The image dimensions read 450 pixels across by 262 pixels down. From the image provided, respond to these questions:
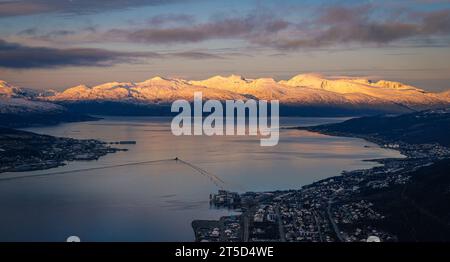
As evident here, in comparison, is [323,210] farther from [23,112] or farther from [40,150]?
[23,112]

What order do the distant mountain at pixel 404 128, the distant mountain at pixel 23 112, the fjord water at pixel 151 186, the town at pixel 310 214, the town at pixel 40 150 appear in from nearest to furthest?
the town at pixel 310 214 → the fjord water at pixel 151 186 → the town at pixel 40 150 → the distant mountain at pixel 404 128 → the distant mountain at pixel 23 112

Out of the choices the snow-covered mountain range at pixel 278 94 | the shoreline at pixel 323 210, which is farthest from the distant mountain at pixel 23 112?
the shoreline at pixel 323 210

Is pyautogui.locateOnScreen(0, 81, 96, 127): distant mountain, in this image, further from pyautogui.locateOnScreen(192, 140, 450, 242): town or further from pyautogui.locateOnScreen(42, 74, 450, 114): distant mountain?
pyautogui.locateOnScreen(192, 140, 450, 242): town

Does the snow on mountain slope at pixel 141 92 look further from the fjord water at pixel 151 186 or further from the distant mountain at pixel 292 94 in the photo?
the fjord water at pixel 151 186

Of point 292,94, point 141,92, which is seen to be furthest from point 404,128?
point 141,92

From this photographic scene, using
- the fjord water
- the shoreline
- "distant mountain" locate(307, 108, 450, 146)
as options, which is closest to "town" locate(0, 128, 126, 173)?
the fjord water
